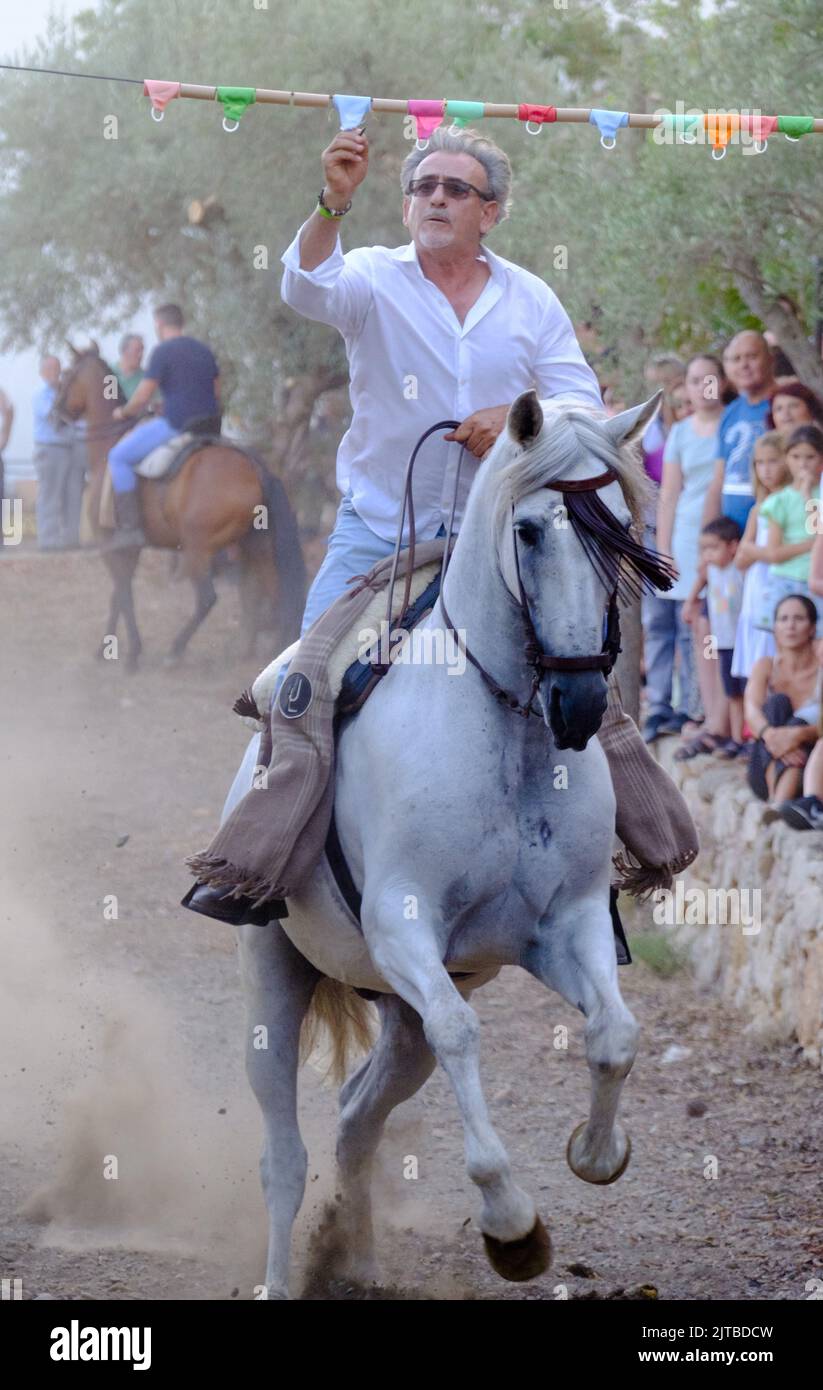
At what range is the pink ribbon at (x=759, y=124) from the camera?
20.4ft

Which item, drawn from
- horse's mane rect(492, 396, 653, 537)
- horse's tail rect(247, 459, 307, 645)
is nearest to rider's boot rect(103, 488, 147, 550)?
horse's tail rect(247, 459, 307, 645)

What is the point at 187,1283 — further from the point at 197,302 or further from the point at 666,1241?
the point at 197,302

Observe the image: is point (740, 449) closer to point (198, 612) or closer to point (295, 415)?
point (198, 612)

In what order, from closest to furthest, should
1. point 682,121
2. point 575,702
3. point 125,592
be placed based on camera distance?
point 575,702, point 682,121, point 125,592

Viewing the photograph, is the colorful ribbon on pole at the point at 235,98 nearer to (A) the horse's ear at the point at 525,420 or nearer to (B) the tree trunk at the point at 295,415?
(A) the horse's ear at the point at 525,420

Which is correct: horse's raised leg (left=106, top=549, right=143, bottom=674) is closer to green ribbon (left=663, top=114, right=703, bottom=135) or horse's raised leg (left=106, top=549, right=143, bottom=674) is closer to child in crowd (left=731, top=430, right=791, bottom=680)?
child in crowd (left=731, top=430, right=791, bottom=680)

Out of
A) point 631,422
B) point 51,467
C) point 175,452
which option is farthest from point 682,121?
point 51,467

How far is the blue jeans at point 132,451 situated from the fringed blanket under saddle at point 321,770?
1132 cm

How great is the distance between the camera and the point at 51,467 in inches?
802

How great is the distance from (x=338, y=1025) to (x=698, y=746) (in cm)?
419

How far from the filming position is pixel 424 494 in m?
5.03

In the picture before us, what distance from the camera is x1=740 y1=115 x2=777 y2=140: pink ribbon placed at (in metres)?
6.21

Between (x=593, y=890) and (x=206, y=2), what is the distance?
15.7 meters

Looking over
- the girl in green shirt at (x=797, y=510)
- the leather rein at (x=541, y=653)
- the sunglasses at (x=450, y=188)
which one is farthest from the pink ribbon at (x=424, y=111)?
the girl in green shirt at (x=797, y=510)
